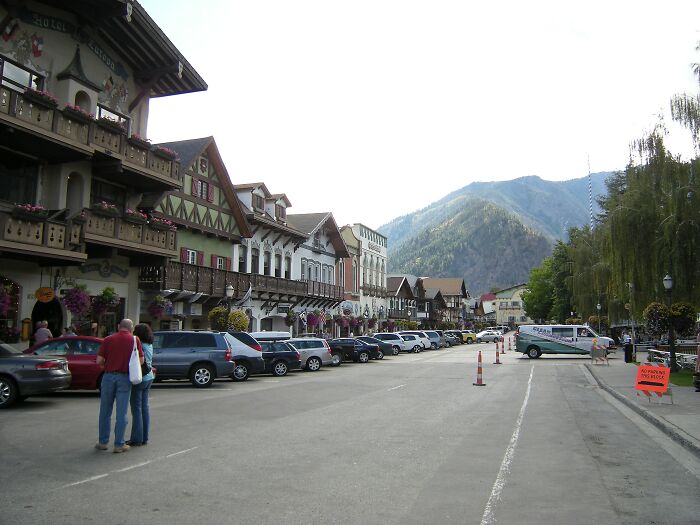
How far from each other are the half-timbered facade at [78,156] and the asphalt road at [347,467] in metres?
7.05

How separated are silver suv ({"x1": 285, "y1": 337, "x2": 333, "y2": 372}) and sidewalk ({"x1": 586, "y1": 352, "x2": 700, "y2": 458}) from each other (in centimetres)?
1236

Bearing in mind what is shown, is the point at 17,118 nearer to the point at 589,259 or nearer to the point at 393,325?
the point at 589,259

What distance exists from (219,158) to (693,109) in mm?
22830

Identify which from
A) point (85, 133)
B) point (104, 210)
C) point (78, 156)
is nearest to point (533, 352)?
point (104, 210)

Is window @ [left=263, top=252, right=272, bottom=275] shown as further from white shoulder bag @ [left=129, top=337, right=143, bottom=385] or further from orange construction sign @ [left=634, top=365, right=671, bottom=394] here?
white shoulder bag @ [left=129, top=337, right=143, bottom=385]

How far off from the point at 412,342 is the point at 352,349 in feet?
55.3

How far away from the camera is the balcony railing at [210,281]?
27000 mm

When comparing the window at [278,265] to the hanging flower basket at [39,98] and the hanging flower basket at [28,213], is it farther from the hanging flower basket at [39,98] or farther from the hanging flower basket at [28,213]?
the hanging flower basket at [39,98]

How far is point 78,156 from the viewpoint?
20.8 m

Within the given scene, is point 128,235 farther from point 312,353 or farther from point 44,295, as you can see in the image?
point 312,353

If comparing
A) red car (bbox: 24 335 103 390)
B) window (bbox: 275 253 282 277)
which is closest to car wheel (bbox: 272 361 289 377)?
red car (bbox: 24 335 103 390)

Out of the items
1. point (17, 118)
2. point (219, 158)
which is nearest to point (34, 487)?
point (17, 118)

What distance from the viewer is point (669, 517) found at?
6.04 metres

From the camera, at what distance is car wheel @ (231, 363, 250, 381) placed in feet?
71.9
